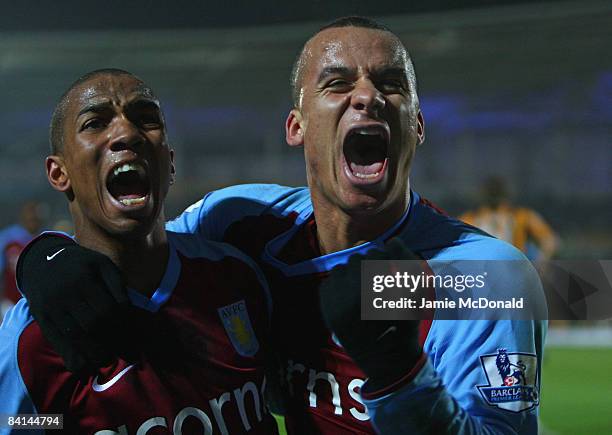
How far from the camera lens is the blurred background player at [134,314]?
0.93m

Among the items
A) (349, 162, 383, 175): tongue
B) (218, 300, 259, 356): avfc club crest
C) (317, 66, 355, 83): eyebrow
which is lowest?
(218, 300, 259, 356): avfc club crest

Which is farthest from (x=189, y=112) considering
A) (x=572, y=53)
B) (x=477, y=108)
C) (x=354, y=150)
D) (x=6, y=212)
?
(x=354, y=150)

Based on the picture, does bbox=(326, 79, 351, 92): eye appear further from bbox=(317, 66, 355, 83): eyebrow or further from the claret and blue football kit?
the claret and blue football kit

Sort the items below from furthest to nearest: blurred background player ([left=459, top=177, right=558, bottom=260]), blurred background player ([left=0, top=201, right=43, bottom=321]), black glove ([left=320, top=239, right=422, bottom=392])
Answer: blurred background player ([left=0, top=201, right=43, bottom=321]) → blurred background player ([left=459, top=177, right=558, bottom=260]) → black glove ([left=320, top=239, right=422, bottom=392])

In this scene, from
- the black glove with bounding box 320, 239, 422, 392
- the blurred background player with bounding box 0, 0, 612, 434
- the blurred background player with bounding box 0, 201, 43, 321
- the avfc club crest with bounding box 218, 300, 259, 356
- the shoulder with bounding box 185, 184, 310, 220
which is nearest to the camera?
the black glove with bounding box 320, 239, 422, 392

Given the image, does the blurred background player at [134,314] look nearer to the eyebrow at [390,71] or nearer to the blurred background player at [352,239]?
the blurred background player at [352,239]

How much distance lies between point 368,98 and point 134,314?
401mm

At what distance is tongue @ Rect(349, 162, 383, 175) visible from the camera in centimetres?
107

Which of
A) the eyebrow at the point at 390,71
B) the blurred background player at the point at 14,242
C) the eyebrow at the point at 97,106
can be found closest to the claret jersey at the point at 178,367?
the eyebrow at the point at 97,106

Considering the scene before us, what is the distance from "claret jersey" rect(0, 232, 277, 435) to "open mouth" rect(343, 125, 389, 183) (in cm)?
20

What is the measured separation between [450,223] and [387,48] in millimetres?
255

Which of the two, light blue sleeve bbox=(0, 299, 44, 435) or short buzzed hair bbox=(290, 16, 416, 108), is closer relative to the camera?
light blue sleeve bbox=(0, 299, 44, 435)

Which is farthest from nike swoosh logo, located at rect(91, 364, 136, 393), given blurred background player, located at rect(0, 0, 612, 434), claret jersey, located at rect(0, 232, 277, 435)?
blurred background player, located at rect(0, 0, 612, 434)

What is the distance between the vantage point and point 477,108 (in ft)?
24.0
